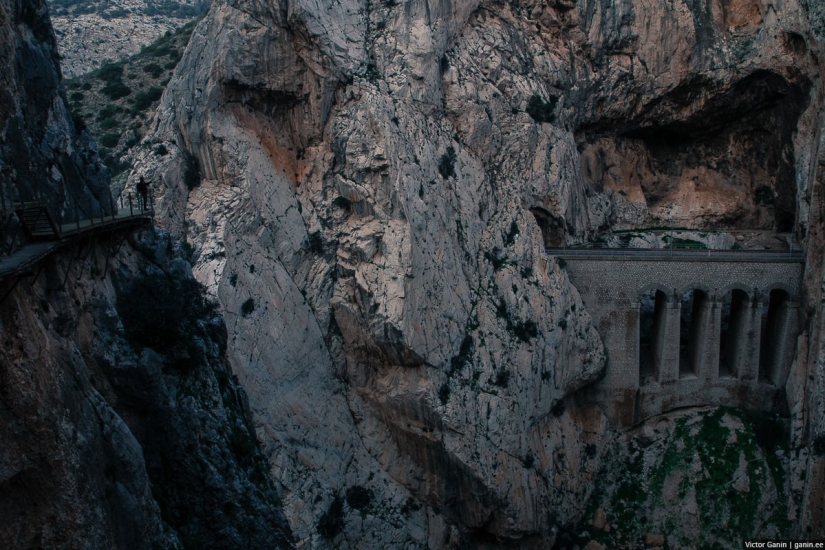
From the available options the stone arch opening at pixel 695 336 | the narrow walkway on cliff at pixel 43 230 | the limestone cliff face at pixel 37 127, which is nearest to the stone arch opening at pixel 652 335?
the stone arch opening at pixel 695 336

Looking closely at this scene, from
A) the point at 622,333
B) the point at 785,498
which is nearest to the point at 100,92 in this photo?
the point at 622,333

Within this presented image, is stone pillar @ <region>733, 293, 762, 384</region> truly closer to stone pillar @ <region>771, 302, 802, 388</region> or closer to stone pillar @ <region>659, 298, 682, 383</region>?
stone pillar @ <region>771, 302, 802, 388</region>

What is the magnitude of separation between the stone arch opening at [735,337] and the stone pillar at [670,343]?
2.27 meters

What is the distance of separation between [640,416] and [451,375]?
1098 cm

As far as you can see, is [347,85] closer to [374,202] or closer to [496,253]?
[374,202]

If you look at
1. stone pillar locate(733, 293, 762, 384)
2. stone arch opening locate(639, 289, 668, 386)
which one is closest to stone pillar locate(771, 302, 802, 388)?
stone pillar locate(733, 293, 762, 384)

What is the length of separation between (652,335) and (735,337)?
3.80 meters

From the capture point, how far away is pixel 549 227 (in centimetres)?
3416

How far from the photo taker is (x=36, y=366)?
10.4m

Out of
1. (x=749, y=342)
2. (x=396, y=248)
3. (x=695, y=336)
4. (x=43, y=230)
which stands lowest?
(x=749, y=342)

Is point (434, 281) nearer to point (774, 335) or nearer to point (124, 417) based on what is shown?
point (124, 417)

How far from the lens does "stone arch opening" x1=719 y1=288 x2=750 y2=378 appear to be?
3158cm

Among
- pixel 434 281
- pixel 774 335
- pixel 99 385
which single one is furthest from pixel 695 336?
pixel 99 385

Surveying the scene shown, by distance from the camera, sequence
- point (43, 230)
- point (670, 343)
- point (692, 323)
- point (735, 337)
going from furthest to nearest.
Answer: point (692, 323)
point (735, 337)
point (670, 343)
point (43, 230)
